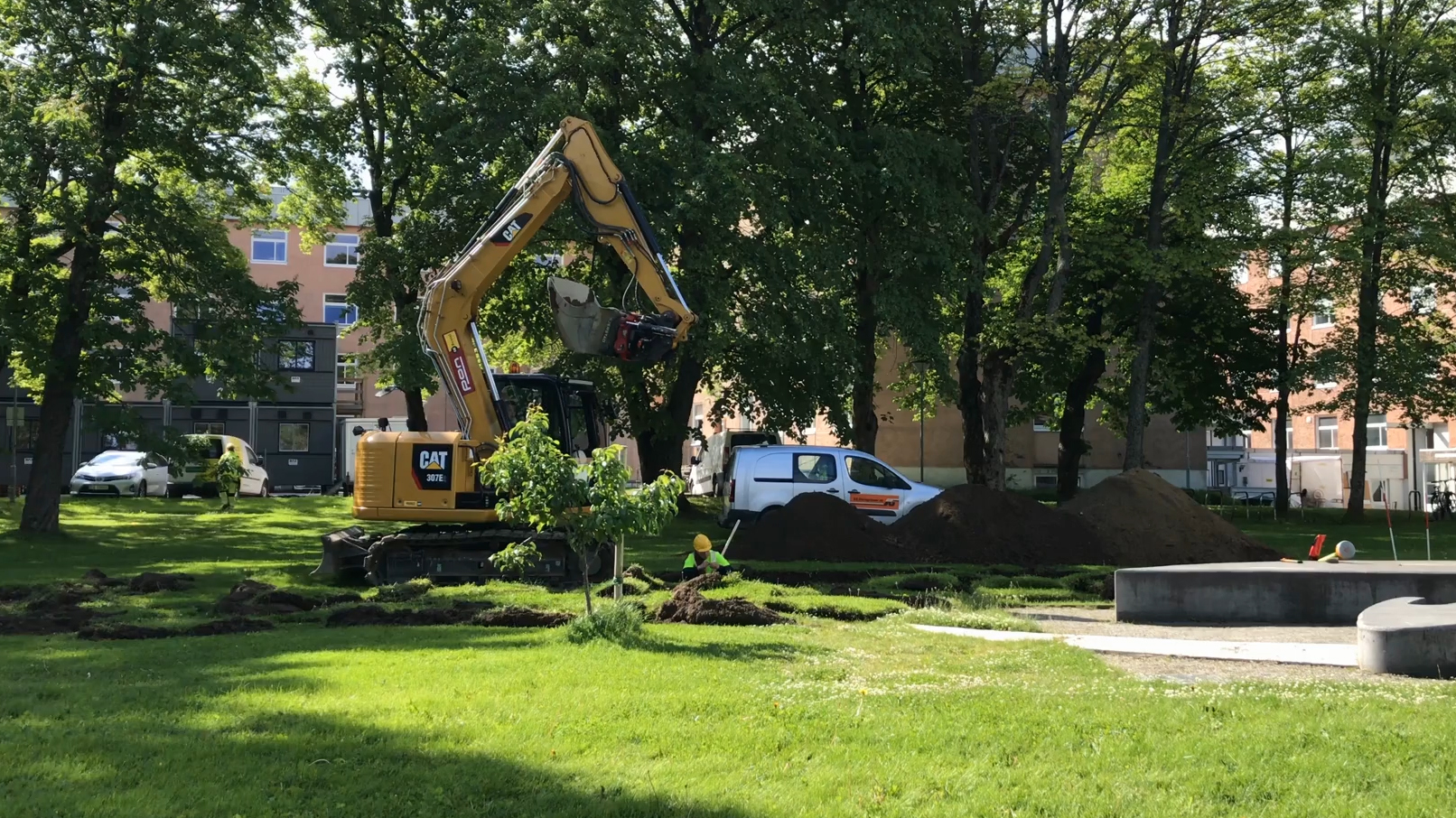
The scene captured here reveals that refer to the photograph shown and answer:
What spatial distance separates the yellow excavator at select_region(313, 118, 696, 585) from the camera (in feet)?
53.4

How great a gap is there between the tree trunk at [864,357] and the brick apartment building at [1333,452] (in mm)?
11883

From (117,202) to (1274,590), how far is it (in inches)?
812

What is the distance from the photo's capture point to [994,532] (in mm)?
20391

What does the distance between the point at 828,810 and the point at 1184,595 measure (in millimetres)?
9014

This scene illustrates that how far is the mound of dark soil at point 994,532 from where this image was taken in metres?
19.9

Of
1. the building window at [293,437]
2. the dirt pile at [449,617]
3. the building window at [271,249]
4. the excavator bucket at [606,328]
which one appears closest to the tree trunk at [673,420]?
the excavator bucket at [606,328]

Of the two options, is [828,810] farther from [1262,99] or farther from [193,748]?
[1262,99]

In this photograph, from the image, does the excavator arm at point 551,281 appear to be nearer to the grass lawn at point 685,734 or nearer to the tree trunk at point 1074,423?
the grass lawn at point 685,734

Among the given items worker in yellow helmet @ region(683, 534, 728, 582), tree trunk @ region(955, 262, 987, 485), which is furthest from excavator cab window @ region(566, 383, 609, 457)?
tree trunk @ region(955, 262, 987, 485)

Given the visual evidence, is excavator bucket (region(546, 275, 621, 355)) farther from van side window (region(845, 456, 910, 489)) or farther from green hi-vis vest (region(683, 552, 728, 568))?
van side window (region(845, 456, 910, 489))

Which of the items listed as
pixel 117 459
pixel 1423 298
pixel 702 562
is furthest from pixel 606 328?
pixel 117 459

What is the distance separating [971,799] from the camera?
549 centimetres

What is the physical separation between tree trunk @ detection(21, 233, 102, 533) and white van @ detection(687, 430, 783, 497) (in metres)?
19.5

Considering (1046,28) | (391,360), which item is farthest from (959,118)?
(391,360)
